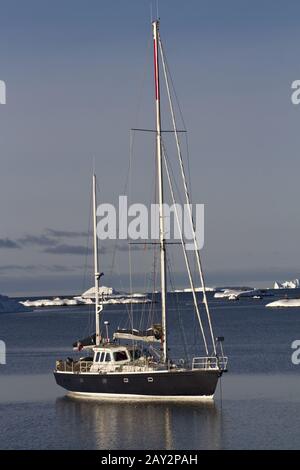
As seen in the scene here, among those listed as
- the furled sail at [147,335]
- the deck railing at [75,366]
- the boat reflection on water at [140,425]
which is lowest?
the boat reflection on water at [140,425]

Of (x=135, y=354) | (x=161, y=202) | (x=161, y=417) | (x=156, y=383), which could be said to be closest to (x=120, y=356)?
(x=135, y=354)

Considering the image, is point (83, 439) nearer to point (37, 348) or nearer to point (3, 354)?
point (3, 354)

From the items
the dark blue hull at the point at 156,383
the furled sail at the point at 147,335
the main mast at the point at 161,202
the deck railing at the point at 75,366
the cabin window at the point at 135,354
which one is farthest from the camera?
the deck railing at the point at 75,366

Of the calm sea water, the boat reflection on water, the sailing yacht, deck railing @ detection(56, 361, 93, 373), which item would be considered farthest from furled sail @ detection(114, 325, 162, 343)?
the calm sea water

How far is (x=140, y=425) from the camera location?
60281mm

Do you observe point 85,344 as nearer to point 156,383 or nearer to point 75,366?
point 75,366

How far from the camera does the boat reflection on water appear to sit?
2181 inches

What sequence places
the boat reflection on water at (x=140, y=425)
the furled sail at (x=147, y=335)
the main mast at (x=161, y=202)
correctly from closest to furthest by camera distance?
the boat reflection on water at (x=140, y=425) → the main mast at (x=161, y=202) → the furled sail at (x=147, y=335)

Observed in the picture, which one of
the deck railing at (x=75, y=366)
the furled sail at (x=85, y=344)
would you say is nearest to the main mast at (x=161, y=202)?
the deck railing at (x=75, y=366)

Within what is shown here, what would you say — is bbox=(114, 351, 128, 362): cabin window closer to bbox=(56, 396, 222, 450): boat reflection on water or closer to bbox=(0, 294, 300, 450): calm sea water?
bbox=(56, 396, 222, 450): boat reflection on water

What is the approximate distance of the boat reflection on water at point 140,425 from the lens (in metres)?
55.4

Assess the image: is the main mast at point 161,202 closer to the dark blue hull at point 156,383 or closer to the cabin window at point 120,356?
the dark blue hull at point 156,383

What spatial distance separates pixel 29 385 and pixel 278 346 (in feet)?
150
